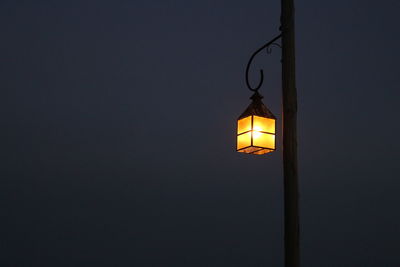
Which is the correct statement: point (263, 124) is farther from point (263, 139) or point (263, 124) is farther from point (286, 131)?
point (286, 131)

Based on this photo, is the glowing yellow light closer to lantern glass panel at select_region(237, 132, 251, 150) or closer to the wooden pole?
lantern glass panel at select_region(237, 132, 251, 150)

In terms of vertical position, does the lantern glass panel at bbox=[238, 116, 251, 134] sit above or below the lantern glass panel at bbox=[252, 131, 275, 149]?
above

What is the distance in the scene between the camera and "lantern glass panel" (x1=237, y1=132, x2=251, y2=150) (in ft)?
16.5

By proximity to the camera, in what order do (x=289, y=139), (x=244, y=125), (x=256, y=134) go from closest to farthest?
(x=289, y=139)
(x=256, y=134)
(x=244, y=125)

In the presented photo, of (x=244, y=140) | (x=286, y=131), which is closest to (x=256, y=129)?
(x=244, y=140)

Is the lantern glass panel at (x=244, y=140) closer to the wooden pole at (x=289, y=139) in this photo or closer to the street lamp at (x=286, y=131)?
the street lamp at (x=286, y=131)

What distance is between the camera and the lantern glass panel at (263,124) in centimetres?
505

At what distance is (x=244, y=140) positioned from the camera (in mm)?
5102

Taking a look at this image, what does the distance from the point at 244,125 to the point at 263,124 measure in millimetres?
200

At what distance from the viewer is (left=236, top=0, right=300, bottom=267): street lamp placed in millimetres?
4410

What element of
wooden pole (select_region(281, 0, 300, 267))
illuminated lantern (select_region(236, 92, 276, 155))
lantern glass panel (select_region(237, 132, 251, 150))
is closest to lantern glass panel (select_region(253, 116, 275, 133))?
illuminated lantern (select_region(236, 92, 276, 155))

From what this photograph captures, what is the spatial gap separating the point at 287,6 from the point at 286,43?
0.42 m

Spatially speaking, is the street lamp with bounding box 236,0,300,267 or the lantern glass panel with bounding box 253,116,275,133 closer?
the street lamp with bounding box 236,0,300,267

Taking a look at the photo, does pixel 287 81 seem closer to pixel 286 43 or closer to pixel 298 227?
pixel 286 43
